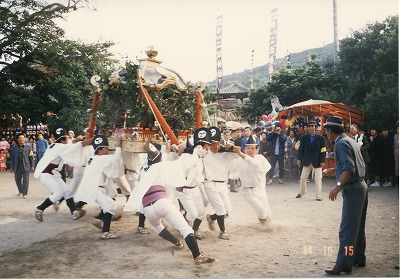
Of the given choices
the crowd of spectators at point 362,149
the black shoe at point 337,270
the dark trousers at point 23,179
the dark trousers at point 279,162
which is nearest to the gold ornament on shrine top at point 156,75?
the crowd of spectators at point 362,149

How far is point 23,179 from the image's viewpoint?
26.7 ft

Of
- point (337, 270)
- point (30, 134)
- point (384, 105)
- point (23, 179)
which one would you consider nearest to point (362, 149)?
point (384, 105)

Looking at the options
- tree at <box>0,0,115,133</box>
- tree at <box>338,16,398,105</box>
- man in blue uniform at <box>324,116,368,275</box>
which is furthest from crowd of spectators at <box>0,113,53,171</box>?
tree at <box>338,16,398,105</box>

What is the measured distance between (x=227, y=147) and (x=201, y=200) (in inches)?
29.8

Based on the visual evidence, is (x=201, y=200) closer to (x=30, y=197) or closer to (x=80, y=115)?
(x=80, y=115)

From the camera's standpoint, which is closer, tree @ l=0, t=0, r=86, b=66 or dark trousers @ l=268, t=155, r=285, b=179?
tree @ l=0, t=0, r=86, b=66

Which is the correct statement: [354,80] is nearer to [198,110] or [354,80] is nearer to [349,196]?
[198,110]

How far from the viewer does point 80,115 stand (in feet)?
20.5

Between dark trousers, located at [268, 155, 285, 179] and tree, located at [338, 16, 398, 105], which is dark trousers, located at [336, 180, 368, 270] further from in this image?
dark trousers, located at [268, 155, 285, 179]

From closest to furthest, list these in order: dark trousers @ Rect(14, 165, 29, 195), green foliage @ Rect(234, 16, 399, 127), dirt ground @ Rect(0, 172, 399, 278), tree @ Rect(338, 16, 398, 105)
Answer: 1. dirt ground @ Rect(0, 172, 399, 278)
2. green foliage @ Rect(234, 16, 399, 127)
3. tree @ Rect(338, 16, 398, 105)
4. dark trousers @ Rect(14, 165, 29, 195)

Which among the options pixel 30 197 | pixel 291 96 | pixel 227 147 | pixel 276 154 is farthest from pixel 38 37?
pixel 291 96

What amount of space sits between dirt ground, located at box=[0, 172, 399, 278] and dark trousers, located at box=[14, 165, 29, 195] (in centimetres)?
143

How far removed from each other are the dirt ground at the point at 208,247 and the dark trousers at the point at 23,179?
143 cm

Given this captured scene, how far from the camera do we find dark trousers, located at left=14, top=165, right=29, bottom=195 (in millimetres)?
8078
